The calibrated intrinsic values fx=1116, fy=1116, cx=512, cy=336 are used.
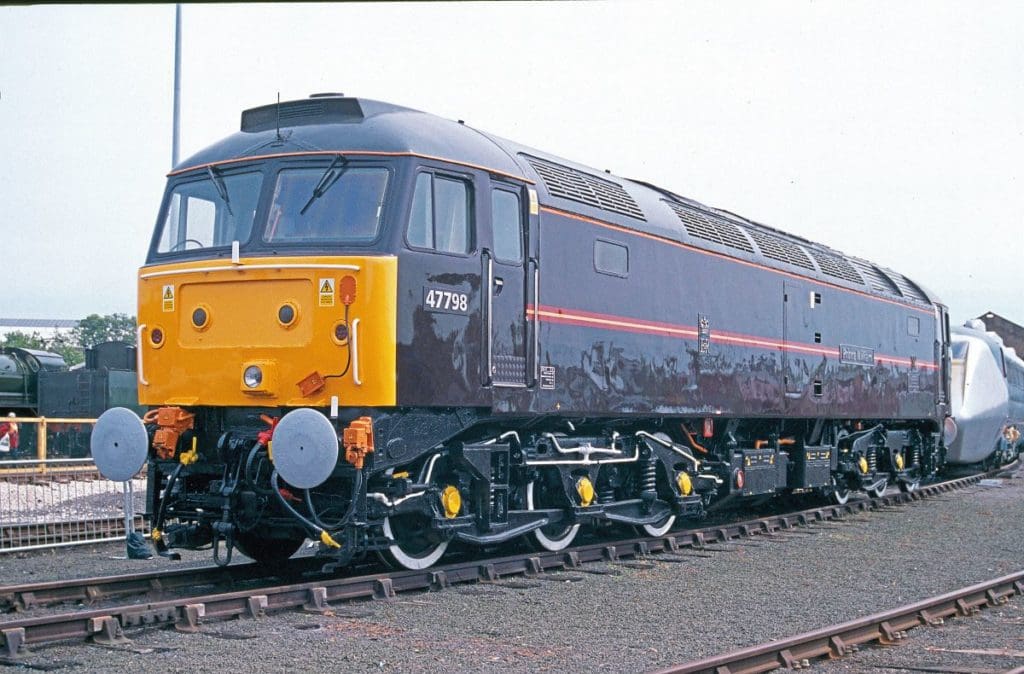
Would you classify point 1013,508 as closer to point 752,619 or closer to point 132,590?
point 752,619

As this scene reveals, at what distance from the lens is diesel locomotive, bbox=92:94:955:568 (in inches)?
339

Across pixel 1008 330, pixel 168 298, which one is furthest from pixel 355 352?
pixel 1008 330

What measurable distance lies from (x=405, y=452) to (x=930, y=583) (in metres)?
5.12

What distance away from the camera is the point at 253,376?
28.9 feet

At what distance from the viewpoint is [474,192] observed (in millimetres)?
9531

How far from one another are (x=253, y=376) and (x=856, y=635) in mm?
4865

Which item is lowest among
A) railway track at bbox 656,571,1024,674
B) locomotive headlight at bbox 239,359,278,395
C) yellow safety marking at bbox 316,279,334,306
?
railway track at bbox 656,571,1024,674

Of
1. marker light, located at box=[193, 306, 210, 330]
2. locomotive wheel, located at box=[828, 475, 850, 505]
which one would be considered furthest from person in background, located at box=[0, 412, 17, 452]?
locomotive wheel, located at box=[828, 475, 850, 505]

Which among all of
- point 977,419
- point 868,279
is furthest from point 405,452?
point 977,419

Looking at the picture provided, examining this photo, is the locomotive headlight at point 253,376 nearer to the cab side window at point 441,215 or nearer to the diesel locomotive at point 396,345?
the diesel locomotive at point 396,345

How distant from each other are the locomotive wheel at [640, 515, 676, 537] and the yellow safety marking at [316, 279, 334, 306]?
17.5 ft

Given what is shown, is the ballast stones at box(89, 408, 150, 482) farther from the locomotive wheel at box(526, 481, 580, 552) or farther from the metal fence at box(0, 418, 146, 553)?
the locomotive wheel at box(526, 481, 580, 552)

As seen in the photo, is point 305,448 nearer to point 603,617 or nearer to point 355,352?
point 355,352

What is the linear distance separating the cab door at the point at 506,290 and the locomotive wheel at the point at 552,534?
1.46m
